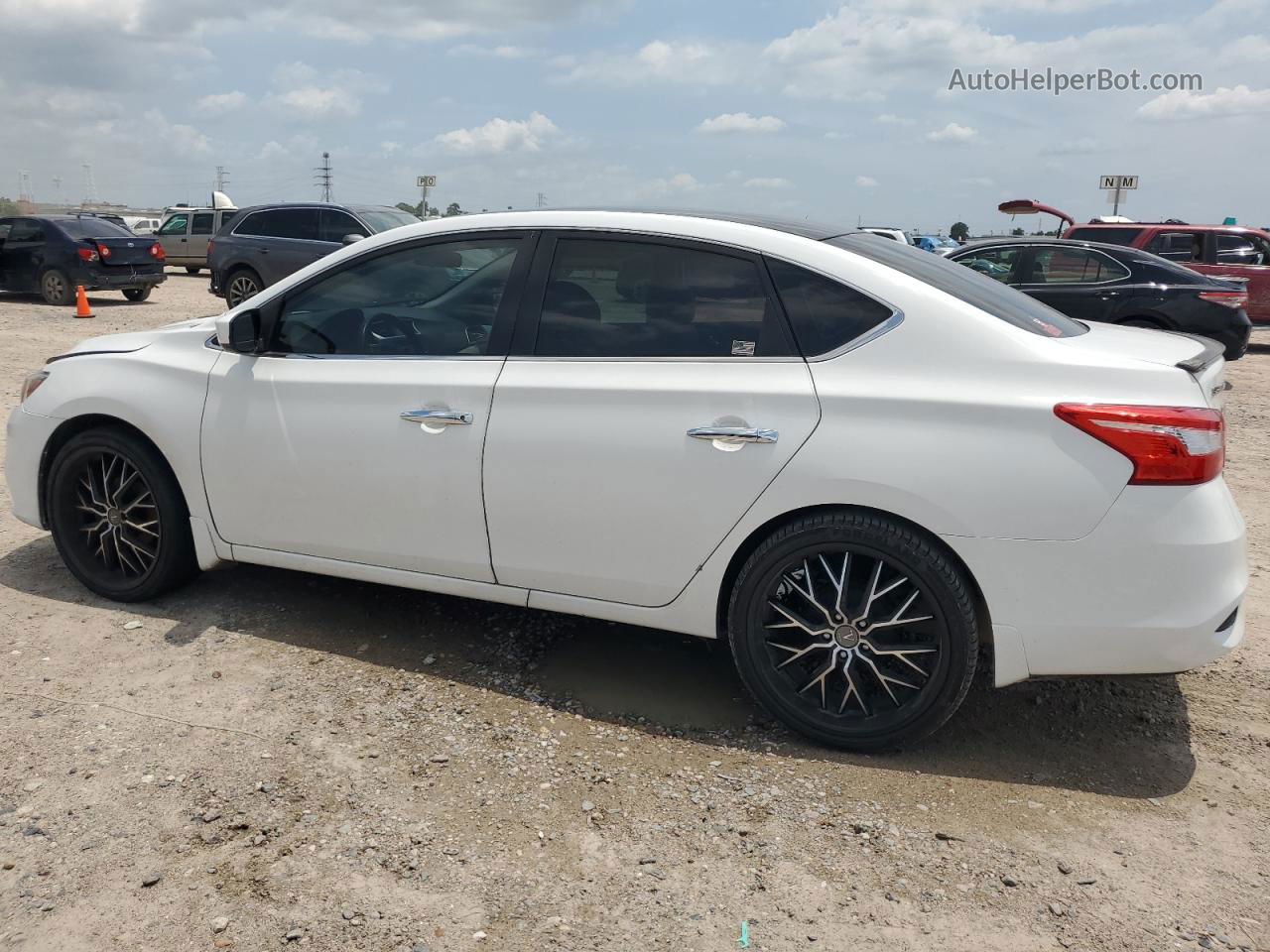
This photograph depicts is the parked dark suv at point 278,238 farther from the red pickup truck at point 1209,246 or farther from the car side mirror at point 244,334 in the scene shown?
the car side mirror at point 244,334

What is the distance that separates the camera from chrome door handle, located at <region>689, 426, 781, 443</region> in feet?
10.7

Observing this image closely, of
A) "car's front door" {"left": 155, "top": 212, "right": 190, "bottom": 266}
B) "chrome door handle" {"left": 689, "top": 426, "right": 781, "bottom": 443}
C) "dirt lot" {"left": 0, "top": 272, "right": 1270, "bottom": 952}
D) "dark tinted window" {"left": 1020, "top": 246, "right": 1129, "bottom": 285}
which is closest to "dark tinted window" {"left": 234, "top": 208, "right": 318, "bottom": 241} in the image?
"dark tinted window" {"left": 1020, "top": 246, "right": 1129, "bottom": 285}

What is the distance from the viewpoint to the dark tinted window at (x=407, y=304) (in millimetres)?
3832

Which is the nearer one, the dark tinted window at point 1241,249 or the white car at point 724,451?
the white car at point 724,451

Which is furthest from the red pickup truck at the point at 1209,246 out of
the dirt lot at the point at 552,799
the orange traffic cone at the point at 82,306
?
the orange traffic cone at the point at 82,306

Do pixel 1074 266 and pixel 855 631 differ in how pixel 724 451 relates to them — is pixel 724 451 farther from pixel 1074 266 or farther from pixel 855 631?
pixel 1074 266

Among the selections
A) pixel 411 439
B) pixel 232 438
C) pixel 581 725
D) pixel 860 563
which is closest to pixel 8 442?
pixel 232 438

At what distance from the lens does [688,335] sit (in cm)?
349

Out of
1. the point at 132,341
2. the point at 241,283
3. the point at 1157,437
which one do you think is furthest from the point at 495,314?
the point at 241,283

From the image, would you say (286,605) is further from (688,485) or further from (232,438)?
(688,485)

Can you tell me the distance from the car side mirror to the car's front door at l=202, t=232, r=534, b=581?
4cm

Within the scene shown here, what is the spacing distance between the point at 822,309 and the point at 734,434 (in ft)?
1.64

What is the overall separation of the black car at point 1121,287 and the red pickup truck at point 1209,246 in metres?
2.75

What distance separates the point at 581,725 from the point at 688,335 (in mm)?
1377
